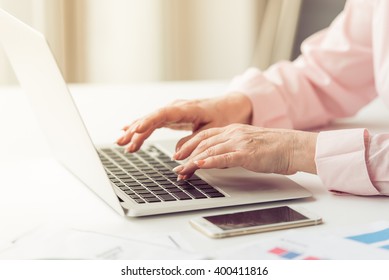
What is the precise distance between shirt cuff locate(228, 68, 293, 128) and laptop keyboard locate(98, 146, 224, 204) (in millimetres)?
268

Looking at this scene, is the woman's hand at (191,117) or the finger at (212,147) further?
the woman's hand at (191,117)

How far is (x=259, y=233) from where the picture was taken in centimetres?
87

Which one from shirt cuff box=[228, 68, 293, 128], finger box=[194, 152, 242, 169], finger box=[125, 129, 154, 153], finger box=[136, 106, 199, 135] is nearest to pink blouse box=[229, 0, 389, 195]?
shirt cuff box=[228, 68, 293, 128]

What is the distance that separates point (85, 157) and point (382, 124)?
2.54 ft

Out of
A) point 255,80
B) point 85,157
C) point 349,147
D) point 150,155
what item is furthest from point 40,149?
point 349,147

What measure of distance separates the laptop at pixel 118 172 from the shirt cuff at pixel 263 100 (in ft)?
0.99

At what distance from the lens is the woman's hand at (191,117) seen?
3.96 feet

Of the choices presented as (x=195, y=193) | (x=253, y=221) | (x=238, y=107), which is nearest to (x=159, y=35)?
(x=238, y=107)

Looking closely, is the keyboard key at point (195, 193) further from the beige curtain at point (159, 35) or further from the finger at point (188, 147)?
the beige curtain at point (159, 35)

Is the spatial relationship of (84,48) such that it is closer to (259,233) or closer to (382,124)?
(382,124)

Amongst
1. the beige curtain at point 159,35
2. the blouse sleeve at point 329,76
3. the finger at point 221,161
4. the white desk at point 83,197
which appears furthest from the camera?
the beige curtain at point 159,35

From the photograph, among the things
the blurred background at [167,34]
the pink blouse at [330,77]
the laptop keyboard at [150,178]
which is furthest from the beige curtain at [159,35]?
the laptop keyboard at [150,178]

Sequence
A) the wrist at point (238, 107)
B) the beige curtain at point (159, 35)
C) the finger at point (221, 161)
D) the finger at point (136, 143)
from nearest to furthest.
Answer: the finger at point (221, 161) → the finger at point (136, 143) → the wrist at point (238, 107) → the beige curtain at point (159, 35)
